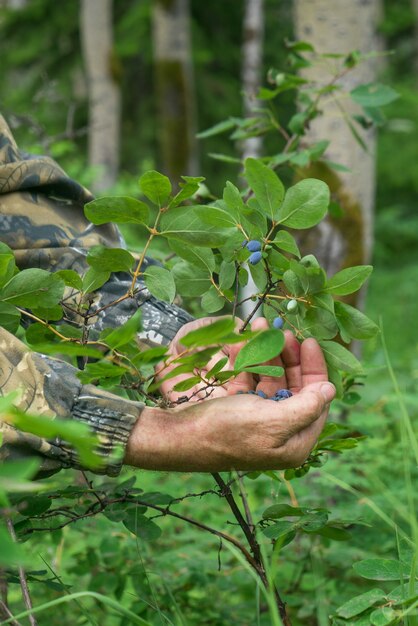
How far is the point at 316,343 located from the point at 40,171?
0.95 meters

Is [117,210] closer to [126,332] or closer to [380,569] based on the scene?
[126,332]

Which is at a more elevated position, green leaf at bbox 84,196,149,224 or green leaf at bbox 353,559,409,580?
green leaf at bbox 84,196,149,224

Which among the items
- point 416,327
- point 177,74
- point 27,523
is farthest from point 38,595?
point 416,327

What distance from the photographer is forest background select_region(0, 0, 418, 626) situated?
246 cm

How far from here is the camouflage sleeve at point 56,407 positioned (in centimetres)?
143

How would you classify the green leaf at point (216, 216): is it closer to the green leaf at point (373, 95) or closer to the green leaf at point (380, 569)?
the green leaf at point (380, 569)

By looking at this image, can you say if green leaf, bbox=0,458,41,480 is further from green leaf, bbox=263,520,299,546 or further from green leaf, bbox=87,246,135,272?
green leaf, bbox=263,520,299,546

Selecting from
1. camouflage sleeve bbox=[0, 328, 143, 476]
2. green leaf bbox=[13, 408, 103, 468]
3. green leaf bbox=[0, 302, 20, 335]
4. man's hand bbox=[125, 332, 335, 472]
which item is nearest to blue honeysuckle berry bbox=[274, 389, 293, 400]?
man's hand bbox=[125, 332, 335, 472]

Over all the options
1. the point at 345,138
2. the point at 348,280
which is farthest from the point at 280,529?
the point at 345,138

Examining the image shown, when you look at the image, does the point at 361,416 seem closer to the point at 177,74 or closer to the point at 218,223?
the point at 218,223

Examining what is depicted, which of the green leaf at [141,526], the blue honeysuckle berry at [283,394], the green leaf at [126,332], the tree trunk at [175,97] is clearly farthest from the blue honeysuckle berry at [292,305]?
the tree trunk at [175,97]

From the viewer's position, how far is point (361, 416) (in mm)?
3334

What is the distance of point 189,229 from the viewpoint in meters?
1.46

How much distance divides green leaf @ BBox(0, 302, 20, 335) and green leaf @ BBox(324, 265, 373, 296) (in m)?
0.53
